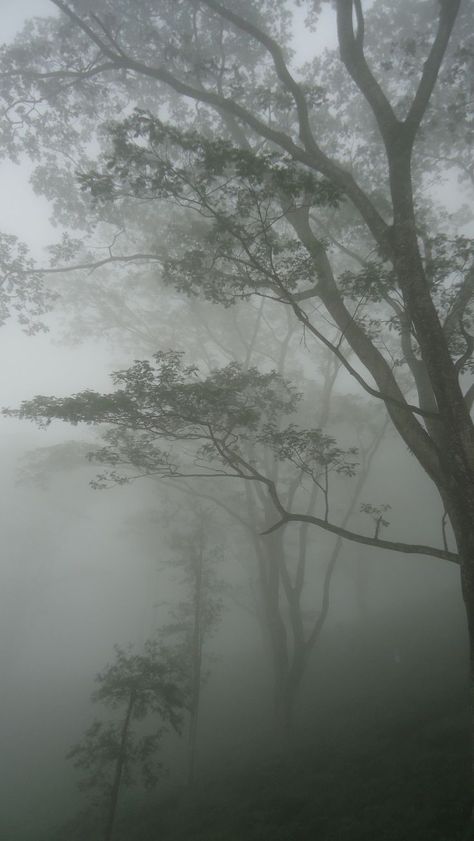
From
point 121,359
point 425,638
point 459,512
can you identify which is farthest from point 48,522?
point 459,512

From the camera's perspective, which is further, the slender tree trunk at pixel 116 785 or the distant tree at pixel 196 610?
the distant tree at pixel 196 610

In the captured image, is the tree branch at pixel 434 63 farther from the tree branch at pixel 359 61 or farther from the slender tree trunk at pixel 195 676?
the slender tree trunk at pixel 195 676

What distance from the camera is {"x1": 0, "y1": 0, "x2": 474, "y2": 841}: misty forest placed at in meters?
6.36

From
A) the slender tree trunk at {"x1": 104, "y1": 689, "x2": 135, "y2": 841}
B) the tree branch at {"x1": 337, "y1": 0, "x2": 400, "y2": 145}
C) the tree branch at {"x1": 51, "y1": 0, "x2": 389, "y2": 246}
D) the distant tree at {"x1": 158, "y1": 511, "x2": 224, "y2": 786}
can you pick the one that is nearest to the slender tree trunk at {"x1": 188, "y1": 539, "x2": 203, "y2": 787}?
the distant tree at {"x1": 158, "y1": 511, "x2": 224, "y2": 786}

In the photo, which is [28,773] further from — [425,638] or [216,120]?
[216,120]

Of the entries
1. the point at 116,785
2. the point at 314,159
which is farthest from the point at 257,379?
the point at 116,785

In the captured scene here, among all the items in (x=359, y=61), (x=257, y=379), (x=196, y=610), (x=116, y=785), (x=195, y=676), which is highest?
(x=359, y=61)

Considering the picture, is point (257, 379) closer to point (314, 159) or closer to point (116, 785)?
point (314, 159)

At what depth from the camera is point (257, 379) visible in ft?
30.1

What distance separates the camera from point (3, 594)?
3338 cm

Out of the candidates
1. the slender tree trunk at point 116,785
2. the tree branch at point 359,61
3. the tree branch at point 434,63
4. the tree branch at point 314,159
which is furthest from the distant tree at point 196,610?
the tree branch at point 434,63

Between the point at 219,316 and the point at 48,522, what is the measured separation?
1192 inches

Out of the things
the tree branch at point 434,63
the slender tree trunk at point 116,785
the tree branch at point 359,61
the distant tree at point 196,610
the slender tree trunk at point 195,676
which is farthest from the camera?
the distant tree at point 196,610

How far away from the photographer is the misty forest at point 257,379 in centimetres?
636
